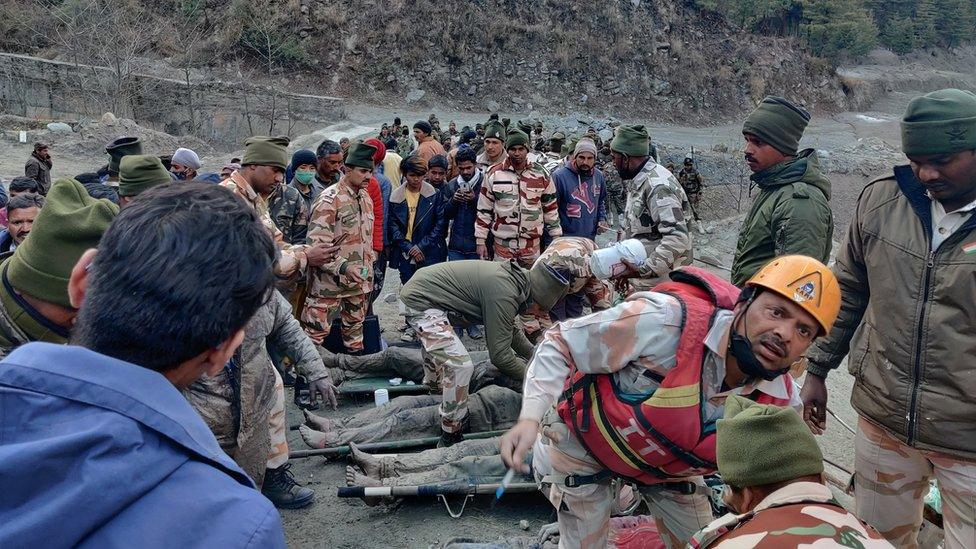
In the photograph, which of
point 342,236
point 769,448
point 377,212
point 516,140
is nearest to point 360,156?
point 342,236

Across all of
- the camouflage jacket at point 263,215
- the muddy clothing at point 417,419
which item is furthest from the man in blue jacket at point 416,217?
the muddy clothing at point 417,419

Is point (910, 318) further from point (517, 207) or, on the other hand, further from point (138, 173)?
point (517, 207)

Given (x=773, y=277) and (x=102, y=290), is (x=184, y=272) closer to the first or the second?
(x=102, y=290)

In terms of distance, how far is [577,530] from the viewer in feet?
9.22

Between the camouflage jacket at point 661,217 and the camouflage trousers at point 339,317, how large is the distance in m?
2.38

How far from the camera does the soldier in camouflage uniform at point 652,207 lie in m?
5.22

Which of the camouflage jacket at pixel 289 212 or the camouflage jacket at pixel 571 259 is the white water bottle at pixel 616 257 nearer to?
the camouflage jacket at pixel 571 259

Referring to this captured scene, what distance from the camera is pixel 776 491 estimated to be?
1.72 meters

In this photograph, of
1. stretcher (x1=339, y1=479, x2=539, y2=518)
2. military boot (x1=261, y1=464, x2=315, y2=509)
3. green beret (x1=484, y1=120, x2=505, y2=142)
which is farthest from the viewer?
green beret (x1=484, y1=120, x2=505, y2=142)

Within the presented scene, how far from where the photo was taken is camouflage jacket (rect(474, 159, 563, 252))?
649cm

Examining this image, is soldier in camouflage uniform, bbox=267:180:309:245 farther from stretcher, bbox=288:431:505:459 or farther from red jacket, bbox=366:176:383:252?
stretcher, bbox=288:431:505:459

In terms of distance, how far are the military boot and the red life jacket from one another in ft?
6.00

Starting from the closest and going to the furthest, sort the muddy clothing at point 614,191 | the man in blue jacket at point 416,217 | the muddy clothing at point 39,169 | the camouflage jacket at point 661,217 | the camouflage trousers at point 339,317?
the camouflage jacket at point 661,217 → the camouflage trousers at point 339,317 → the man in blue jacket at point 416,217 → the muddy clothing at point 39,169 → the muddy clothing at point 614,191

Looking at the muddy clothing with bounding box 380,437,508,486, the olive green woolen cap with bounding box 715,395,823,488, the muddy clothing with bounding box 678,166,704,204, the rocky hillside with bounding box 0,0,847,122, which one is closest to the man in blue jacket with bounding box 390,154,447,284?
the muddy clothing with bounding box 380,437,508,486
